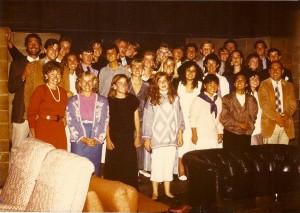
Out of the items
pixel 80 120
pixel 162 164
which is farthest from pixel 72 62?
pixel 162 164

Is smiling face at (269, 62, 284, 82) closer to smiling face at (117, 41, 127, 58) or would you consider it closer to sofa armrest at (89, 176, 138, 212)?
smiling face at (117, 41, 127, 58)

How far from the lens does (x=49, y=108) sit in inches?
204

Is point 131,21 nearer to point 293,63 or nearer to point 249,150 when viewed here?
point 293,63

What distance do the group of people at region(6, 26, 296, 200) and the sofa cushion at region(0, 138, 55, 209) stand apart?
1347mm

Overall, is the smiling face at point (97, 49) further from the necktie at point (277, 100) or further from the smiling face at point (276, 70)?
the necktie at point (277, 100)

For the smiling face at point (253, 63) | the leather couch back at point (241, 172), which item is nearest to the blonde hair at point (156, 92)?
the leather couch back at point (241, 172)

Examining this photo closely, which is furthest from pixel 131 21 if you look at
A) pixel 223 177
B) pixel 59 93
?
pixel 223 177

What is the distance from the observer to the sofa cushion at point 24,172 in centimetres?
347

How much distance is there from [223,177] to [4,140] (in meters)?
3.23

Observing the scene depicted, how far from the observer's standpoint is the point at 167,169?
520cm

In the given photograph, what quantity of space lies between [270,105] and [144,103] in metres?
1.93

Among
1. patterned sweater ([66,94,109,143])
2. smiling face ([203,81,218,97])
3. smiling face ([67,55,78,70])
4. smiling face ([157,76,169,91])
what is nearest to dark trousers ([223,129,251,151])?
smiling face ([203,81,218,97])

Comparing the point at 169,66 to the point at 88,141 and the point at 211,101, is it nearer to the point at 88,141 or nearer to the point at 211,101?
the point at 211,101

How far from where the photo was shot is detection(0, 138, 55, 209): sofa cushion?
3.47 m
